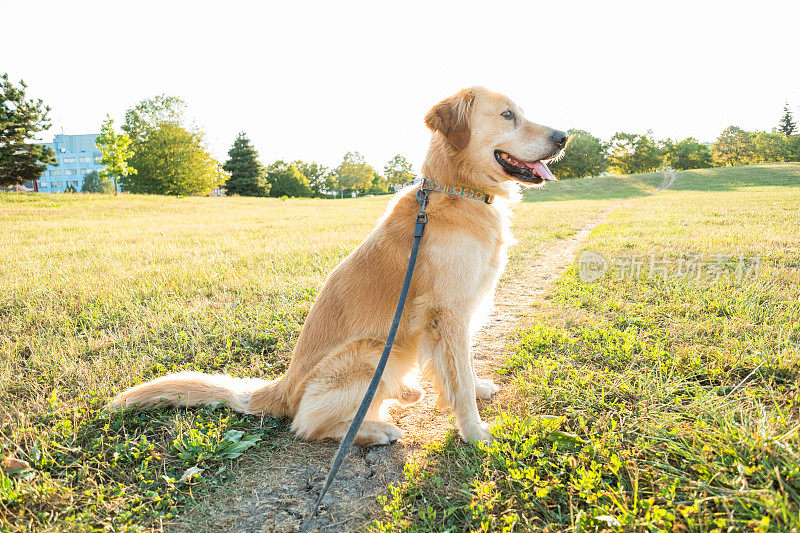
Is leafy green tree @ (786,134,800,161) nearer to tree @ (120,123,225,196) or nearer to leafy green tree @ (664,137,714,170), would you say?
leafy green tree @ (664,137,714,170)

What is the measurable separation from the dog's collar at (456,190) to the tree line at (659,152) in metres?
68.7

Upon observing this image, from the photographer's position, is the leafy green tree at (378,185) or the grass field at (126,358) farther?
the leafy green tree at (378,185)

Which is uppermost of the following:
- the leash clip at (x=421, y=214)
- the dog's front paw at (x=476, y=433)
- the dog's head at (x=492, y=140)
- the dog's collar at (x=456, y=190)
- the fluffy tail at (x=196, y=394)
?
the dog's head at (x=492, y=140)

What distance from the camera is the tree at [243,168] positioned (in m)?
57.0

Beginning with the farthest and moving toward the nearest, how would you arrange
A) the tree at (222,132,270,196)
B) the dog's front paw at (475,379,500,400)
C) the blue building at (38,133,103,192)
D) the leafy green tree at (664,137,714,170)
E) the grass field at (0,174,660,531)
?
the blue building at (38,133,103,192) < the leafy green tree at (664,137,714,170) < the tree at (222,132,270,196) < the dog's front paw at (475,379,500,400) < the grass field at (0,174,660,531)

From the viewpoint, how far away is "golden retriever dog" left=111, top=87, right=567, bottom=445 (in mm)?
2555

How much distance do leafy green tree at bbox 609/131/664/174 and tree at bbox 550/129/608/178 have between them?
2.78 meters

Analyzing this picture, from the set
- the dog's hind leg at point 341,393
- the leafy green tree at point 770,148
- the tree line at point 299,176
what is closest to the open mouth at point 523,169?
the dog's hind leg at point 341,393

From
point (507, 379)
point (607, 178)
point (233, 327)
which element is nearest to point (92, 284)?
point (233, 327)

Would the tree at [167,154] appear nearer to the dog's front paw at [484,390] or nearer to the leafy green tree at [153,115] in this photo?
the leafy green tree at [153,115]

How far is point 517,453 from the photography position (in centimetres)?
214

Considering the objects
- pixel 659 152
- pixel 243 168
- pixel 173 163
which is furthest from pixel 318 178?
pixel 659 152

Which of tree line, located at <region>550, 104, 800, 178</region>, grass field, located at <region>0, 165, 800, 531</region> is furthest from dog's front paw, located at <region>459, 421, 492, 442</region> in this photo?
tree line, located at <region>550, 104, 800, 178</region>

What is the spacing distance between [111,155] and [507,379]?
48587mm
